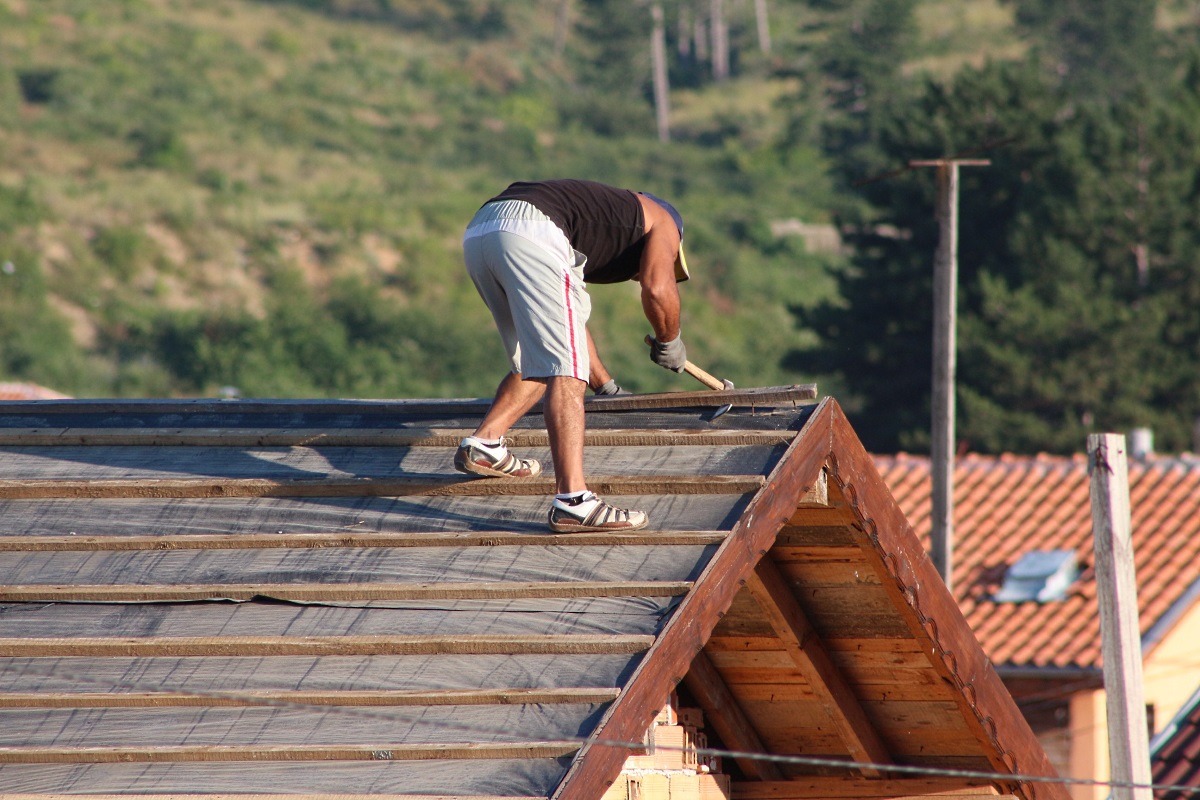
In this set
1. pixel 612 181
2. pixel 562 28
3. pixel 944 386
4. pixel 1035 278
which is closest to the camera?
pixel 944 386

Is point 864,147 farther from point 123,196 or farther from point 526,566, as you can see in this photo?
point 526,566

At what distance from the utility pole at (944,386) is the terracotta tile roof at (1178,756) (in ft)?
8.01

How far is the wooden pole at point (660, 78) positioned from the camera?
72812 mm

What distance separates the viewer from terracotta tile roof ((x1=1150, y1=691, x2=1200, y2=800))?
12734mm

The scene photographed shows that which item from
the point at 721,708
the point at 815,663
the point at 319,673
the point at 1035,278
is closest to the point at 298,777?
the point at 319,673

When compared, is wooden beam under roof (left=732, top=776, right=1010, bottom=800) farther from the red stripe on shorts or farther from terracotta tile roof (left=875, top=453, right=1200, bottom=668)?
terracotta tile roof (left=875, top=453, right=1200, bottom=668)

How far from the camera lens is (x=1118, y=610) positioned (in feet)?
19.0

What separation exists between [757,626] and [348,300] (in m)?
41.6

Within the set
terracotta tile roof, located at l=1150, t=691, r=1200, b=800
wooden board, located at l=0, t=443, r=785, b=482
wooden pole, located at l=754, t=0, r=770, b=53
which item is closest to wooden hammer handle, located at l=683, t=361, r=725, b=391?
wooden board, located at l=0, t=443, r=785, b=482

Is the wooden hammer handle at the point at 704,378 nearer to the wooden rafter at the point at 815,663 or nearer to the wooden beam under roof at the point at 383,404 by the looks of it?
the wooden beam under roof at the point at 383,404

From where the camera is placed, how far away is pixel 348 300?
46.0 m

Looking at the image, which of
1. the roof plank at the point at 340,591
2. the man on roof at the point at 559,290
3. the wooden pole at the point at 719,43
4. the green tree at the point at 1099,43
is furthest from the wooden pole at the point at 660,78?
the roof plank at the point at 340,591

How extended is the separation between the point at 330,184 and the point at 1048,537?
39.2 m

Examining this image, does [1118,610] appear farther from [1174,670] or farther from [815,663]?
[1174,670]
